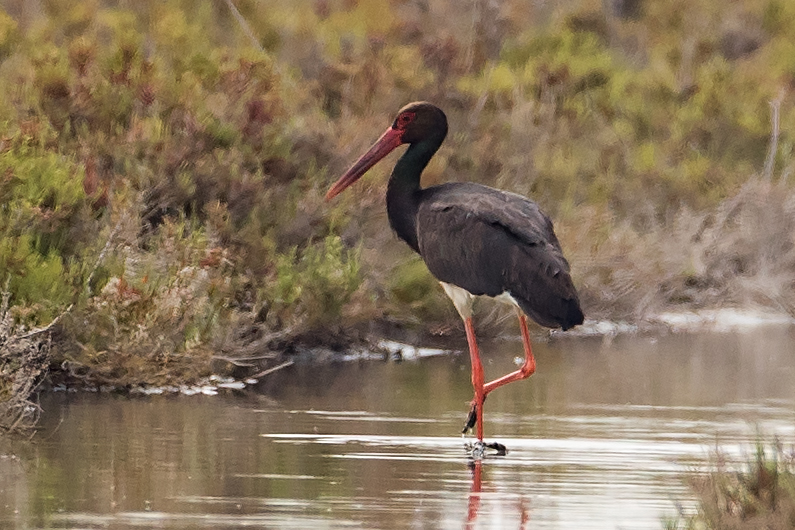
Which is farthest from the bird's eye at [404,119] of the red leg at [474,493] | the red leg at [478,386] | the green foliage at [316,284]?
the red leg at [474,493]

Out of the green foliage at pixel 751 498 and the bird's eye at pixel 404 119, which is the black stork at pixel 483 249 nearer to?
the bird's eye at pixel 404 119

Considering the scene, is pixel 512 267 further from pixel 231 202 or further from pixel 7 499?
pixel 231 202

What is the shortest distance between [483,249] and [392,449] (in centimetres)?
183

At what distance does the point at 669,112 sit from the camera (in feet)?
105

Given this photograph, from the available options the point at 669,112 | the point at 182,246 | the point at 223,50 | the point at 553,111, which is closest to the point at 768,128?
the point at 669,112

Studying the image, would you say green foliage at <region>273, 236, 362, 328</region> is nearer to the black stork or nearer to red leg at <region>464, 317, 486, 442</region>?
the black stork

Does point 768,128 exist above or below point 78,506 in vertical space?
above

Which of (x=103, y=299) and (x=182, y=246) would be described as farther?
(x=182, y=246)

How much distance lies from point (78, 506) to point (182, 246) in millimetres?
7066

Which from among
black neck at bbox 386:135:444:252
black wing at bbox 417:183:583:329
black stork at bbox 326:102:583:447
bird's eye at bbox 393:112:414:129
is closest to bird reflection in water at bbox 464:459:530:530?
black stork at bbox 326:102:583:447

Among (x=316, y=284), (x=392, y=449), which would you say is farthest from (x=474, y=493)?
(x=316, y=284)

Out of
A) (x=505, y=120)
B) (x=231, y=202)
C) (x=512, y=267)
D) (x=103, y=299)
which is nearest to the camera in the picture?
(x=512, y=267)

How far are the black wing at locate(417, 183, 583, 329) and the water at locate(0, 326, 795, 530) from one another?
2.96 feet

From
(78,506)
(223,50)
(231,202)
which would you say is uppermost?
(223,50)
